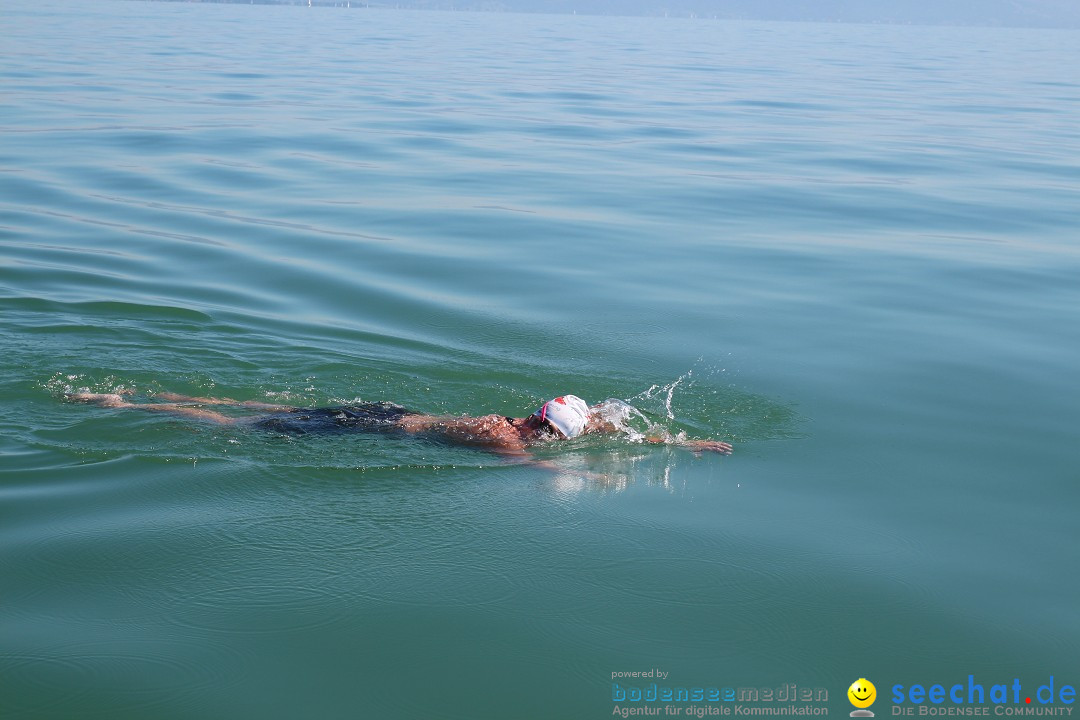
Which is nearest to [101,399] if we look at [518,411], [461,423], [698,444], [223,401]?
[223,401]

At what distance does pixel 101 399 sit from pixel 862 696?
769 centimetres

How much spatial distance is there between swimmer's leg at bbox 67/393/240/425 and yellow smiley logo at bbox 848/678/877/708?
6099mm

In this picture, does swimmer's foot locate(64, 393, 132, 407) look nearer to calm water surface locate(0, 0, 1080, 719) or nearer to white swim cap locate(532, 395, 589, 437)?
calm water surface locate(0, 0, 1080, 719)

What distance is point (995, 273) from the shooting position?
1638cm

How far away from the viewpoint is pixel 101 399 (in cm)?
1077

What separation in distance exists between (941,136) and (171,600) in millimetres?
28408

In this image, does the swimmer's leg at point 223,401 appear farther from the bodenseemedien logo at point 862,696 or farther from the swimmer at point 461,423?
the bodenseemedien logo at point 862,696

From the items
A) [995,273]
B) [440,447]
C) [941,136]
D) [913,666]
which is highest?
[941,136]

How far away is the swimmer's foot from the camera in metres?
10.7

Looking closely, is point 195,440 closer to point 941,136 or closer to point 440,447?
point 440,447

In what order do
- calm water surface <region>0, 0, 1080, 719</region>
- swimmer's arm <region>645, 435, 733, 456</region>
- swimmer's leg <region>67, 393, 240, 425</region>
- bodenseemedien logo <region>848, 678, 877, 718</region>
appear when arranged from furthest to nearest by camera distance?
1. swimmer's leg <region>67, 393, 240, 425</region>
2. swimmer's arm <region>645, 435, 733, 456</region>
3. calm water surface <region>0, 0, 1080, 719</region>
4. bodenseemedien logo <region>848, 678, 877, 718</region>

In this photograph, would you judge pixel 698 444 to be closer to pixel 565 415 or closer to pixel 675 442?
pixel 675 442

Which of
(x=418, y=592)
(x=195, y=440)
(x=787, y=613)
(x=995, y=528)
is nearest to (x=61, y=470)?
(x=195, y=440)

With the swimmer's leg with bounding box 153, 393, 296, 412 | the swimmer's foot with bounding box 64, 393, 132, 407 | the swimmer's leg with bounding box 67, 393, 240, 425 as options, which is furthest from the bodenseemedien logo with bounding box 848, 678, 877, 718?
the swimmer's foot with bounding box 64, 393, 132, 407
